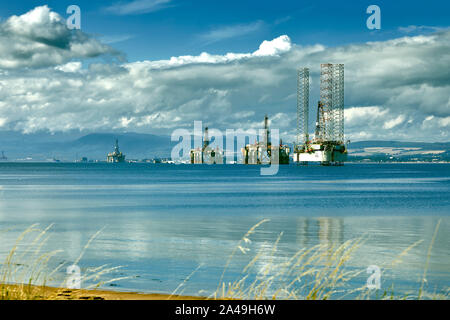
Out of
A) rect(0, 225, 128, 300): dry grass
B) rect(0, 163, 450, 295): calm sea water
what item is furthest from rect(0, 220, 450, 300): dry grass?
rect(0, 163, 450, 295): calm sea water

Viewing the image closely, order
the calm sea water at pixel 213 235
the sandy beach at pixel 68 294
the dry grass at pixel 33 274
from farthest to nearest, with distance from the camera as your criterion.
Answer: the calm sea water at pixel 213 235 < the sandy beach at pixel 68 294 < the dry grass at pixel 33 274

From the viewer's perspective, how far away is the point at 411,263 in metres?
23.3

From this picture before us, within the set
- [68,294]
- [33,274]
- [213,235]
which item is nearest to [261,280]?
[68,294]

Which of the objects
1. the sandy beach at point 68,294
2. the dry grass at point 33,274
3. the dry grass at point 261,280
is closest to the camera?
the dry grass at point 33,274

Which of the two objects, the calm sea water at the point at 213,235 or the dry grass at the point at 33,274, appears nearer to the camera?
the dry grass at the point at 33,274

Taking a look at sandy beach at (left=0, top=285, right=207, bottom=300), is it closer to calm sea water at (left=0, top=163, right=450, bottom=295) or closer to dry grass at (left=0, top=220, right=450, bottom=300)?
dry grass at (left=0, top=220, right=450, bottom=300)

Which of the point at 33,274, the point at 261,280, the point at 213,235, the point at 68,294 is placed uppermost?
the point at 68,294

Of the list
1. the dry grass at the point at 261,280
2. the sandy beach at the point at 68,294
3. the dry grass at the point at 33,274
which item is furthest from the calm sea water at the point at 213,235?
the sandy beach at the point at 68,294

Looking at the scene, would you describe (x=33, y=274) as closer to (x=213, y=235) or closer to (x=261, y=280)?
(x=261, y=280)

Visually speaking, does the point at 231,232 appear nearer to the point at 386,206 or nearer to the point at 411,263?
the point at 411,263

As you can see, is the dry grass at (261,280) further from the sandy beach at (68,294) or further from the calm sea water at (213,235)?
the calm sea water at (213,235)

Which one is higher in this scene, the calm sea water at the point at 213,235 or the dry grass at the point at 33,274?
the dry grass at the point at 33,274

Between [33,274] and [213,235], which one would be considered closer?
[33,274]
